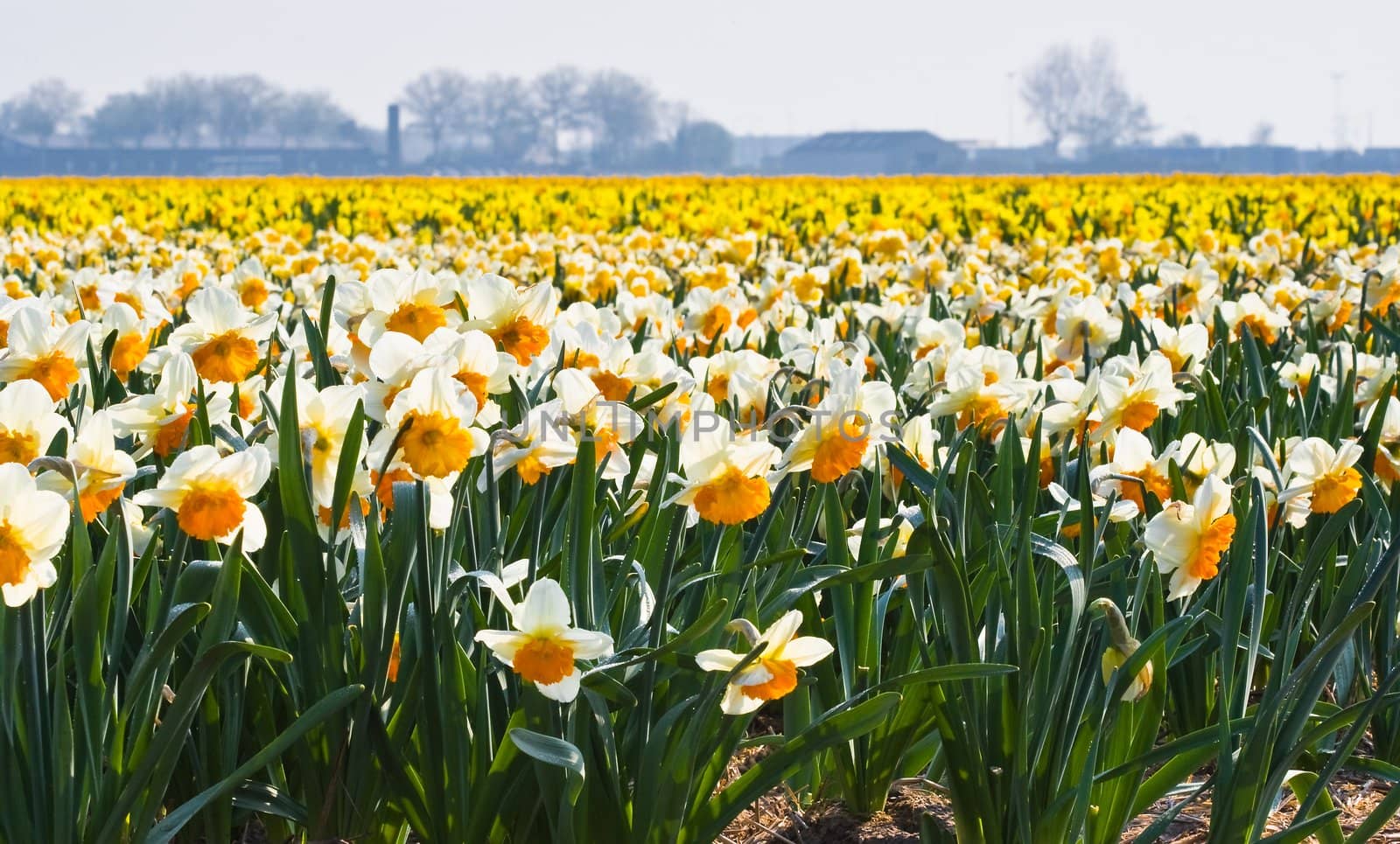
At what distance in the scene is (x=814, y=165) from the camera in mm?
93938

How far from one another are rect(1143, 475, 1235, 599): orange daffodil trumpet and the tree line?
117m

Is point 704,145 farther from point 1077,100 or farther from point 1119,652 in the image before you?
point 1119,652

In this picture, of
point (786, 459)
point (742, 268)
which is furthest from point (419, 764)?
point (742, 268)

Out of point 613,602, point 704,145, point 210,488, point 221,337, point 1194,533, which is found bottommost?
point 613,602

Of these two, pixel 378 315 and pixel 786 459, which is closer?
pixel 786 459

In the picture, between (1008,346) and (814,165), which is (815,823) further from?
(814,165)

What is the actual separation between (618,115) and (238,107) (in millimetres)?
34473

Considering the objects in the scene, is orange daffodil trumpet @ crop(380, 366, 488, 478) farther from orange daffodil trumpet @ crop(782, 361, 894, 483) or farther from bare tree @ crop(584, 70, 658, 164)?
bare tree @ crop(584, 70, 658, 164)

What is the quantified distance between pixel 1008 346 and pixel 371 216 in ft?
24.8

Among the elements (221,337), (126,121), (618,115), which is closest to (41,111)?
(126,121)

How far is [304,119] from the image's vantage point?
12506cm

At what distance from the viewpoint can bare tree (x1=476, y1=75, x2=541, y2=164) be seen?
128m

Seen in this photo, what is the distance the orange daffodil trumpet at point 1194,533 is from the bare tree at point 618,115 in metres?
128

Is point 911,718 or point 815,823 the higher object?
point 911,718
